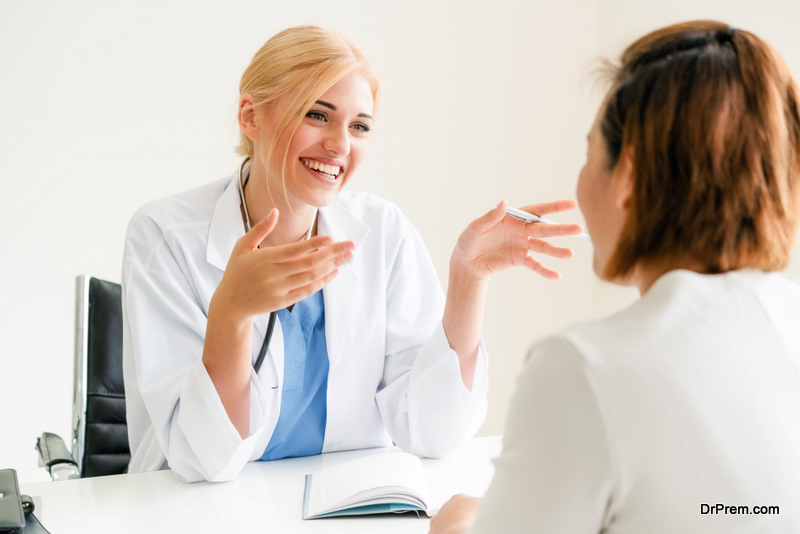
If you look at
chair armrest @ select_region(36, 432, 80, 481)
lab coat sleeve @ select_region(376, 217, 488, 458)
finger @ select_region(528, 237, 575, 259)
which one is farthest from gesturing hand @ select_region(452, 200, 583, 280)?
chair armrest @ select_region(36, 432, 80, 481)

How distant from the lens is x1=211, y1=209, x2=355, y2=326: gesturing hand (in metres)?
1.13

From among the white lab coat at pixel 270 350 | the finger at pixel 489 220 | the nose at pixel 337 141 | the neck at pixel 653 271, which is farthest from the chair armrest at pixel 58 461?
the neck at pixel 653 271

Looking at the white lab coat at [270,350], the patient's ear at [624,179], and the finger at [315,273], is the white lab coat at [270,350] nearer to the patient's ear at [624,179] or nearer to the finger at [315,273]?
the finger at [315,273]

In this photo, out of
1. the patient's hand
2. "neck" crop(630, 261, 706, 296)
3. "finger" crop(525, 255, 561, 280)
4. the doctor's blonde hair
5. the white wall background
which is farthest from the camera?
the white wall background

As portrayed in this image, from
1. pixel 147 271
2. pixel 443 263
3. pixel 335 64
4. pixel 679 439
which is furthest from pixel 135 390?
pixel 443 263

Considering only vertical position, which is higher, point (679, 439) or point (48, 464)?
point (679, 439)

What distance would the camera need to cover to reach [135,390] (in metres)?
1.42

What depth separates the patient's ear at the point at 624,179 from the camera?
660 millimetres

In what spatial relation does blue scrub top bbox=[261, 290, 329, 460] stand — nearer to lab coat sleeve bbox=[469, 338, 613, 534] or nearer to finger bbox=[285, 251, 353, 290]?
finger bbox=[285, 251, 353, 290]

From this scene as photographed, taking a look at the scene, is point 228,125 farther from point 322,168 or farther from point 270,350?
point 270,350

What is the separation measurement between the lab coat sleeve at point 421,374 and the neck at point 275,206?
243 millimetres

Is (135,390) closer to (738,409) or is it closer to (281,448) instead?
(281,448)

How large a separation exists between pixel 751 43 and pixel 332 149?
1.01m

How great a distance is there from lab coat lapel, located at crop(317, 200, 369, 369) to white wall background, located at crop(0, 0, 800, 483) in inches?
28.0
